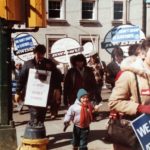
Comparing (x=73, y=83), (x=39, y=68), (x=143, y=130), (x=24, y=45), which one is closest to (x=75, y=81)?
(x=73, y=83)

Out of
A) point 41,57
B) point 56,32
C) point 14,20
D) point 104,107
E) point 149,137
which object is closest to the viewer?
point 149,137

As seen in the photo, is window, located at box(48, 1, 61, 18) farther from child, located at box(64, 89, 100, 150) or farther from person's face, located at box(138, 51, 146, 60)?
person's face, located at box(138, 51, 146, 60)

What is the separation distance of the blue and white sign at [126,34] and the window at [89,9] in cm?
2360

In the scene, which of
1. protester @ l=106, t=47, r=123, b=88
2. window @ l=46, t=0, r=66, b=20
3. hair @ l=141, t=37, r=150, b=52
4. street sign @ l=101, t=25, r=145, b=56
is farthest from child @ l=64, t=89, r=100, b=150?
window @ l=46, t=0, r=66, b=20

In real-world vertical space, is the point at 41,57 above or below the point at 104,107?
above

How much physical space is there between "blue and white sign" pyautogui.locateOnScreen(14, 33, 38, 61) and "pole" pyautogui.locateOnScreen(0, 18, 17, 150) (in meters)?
7.96

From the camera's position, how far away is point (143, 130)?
493 centimetres

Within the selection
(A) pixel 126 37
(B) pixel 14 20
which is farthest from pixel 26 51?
(B) pixel 14 20

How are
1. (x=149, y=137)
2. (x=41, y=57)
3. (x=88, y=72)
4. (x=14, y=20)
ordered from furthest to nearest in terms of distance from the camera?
(x=88, y=72), (x=41, y=57), (x=14, y=20), (x=149, y=137)

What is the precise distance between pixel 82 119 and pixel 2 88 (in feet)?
4.61

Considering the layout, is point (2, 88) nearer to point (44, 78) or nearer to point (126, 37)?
point (44, 78)

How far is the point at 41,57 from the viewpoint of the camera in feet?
29.8

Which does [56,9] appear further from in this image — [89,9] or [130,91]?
[130,91]

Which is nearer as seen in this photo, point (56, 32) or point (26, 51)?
point (26, 51)
